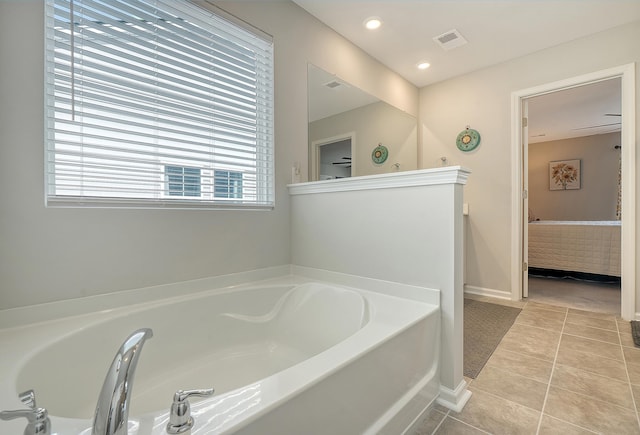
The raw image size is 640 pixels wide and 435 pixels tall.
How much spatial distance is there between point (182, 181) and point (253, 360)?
1063 mm

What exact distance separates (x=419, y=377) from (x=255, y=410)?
2.95 feet

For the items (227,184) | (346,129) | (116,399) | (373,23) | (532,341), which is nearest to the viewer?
(116,399)

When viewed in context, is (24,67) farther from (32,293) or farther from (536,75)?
(536,75)

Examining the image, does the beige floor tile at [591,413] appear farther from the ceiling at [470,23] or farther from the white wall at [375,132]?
the ceiling at [470,23]

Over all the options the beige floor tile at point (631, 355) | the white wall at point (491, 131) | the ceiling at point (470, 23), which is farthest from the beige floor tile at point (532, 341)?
the ceiling at point (470, 23)

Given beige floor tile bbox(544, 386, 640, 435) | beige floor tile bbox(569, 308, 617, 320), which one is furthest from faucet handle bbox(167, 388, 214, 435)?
beige floor tile bbox(569, 308, 617, 320)

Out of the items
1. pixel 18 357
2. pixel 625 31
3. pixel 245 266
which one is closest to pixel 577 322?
pixel 625 31

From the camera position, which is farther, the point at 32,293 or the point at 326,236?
the point at 326,236

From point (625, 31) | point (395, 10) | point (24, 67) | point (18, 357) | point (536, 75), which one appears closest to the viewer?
point (18, 357)

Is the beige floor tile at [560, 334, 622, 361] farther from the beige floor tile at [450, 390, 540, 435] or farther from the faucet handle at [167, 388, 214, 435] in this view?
the faucet handle at [167, 388, 214, 435]

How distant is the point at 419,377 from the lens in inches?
52.3

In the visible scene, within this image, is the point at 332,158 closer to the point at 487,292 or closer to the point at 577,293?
the point at 487,292

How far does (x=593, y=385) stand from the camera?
154 cm

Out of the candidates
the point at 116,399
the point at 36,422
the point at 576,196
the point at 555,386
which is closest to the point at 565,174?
the point at 576,196
